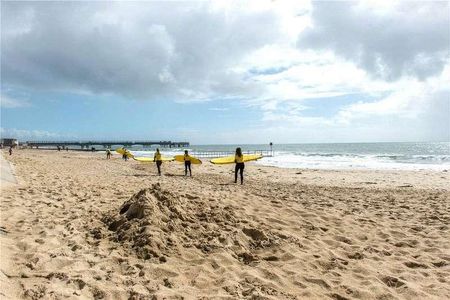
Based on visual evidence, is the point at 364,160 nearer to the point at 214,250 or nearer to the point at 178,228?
the point at 178,228

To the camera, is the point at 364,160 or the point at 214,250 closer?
the point at 214,250

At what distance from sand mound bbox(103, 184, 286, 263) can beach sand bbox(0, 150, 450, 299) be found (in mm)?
20

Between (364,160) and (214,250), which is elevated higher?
(214,250)

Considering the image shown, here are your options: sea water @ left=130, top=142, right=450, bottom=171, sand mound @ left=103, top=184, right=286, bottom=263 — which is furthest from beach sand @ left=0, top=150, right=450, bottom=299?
sea water @ left=130, top=142, right=450, bottom=171

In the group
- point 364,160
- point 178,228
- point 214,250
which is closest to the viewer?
point 214,250

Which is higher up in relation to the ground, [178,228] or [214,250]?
[178,228]

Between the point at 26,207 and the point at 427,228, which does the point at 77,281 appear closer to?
the point at 26,207

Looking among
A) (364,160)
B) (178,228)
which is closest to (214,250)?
Result: (178,228)

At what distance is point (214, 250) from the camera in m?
5.34

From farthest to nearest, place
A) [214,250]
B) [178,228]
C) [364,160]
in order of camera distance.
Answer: [364,160]
[178,228]
[214,250]

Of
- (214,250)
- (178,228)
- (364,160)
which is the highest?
(178,228)

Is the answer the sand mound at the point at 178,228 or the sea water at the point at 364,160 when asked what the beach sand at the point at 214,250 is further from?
the sea water at the point at 364,160

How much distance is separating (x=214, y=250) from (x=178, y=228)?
87cm

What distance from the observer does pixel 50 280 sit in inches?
163
